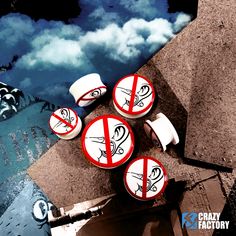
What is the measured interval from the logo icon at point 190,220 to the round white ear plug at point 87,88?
724 millimetres

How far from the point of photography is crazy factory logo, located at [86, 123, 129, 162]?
1.75 meters

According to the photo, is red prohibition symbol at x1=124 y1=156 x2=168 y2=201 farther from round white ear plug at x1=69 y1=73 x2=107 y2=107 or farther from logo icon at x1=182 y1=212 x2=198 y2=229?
round white ear plug at x1=69 y1=73 x2=107 y2=107

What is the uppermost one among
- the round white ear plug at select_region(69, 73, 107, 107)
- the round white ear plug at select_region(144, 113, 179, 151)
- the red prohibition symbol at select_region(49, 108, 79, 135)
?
the round white ear plug at select_region(69, 73, 107, 107)

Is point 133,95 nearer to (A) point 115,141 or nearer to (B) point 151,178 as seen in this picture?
(A) point 115,141

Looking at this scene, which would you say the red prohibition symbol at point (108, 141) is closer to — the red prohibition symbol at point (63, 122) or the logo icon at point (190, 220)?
the red prohibition symbol at point (63, 122)

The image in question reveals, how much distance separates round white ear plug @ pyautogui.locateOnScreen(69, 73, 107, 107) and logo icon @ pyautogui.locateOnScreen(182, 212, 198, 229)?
2.38 ft

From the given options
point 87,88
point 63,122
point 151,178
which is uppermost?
point 87,88

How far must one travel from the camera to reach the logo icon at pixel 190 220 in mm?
1726

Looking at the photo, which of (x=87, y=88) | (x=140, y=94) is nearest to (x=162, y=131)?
(x=140, y=94)

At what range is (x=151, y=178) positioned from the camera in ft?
5.56

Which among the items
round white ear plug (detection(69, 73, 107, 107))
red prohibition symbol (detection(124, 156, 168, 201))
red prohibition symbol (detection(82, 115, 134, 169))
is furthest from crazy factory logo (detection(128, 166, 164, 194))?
round white ear plug (detection(69, 73, 107, 107))

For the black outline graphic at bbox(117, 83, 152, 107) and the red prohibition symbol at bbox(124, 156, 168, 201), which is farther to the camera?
the black outline graphic at bbox(117, 83, 152, 107)

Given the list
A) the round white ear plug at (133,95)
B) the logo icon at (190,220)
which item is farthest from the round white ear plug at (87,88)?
the logo icon at (190,220)

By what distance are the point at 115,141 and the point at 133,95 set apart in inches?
9.6
